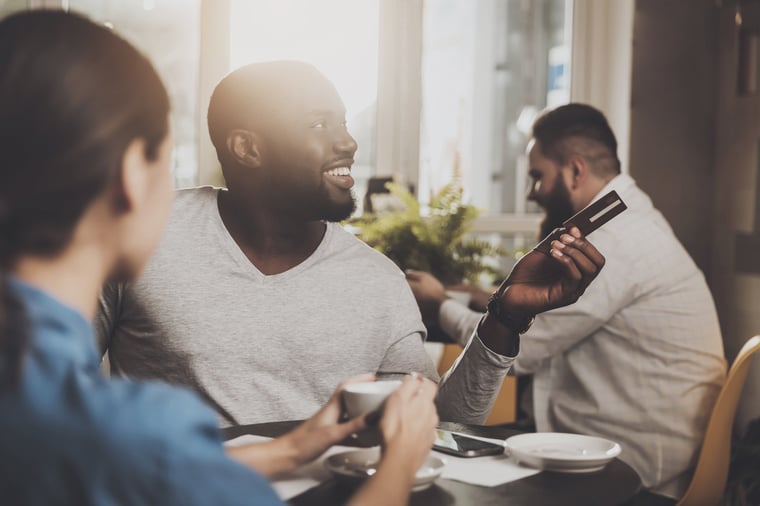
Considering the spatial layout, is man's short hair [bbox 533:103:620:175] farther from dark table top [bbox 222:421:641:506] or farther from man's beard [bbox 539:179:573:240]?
dark table top [bbox 222:421:641:506]

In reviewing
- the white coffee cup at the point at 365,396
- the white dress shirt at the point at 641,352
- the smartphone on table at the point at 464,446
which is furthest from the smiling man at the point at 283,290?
the white dress shirt at the point at 641,352

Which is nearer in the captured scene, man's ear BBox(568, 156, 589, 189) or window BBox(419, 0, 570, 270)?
man's ear BBox(568, 156, 589, 189)

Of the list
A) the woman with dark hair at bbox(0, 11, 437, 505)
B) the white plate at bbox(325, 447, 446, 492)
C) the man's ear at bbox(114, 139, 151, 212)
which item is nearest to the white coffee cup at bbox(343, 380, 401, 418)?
the white plate at bbox(325, 447, 446, 492)

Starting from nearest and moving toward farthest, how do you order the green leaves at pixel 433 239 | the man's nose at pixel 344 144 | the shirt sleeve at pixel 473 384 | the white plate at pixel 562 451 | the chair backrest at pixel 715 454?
the white plate at pixel 562 451
the shirt sleeve at pixel 473 384
the man's nose at pixel 344 144
the chair backrest at pixel 715 454
the green leaves at pixel 433 239

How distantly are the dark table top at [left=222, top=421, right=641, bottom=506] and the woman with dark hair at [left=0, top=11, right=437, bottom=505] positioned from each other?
0.38 meters

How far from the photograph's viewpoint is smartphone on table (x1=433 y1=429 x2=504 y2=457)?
1.31 m

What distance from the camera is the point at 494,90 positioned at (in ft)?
13.9

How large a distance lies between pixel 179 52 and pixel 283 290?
2.20 meters

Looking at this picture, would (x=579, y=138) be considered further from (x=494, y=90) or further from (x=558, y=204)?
(x=494, y=90)

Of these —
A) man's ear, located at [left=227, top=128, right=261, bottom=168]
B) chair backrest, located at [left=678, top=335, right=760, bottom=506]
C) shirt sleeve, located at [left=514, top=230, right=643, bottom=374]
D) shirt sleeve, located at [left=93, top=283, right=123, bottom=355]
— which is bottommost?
chair backrest, located at [left=678, top=335, right=760, bottom=506]

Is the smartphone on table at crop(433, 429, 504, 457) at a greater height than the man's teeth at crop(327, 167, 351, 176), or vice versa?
the man's teeth at crop(327, 167, 351, 176)

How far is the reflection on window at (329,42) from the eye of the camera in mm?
3643

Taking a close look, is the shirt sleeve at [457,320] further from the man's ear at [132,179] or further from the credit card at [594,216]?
the man's ear at [132,179]

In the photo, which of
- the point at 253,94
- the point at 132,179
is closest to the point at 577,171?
the point at 253,94
